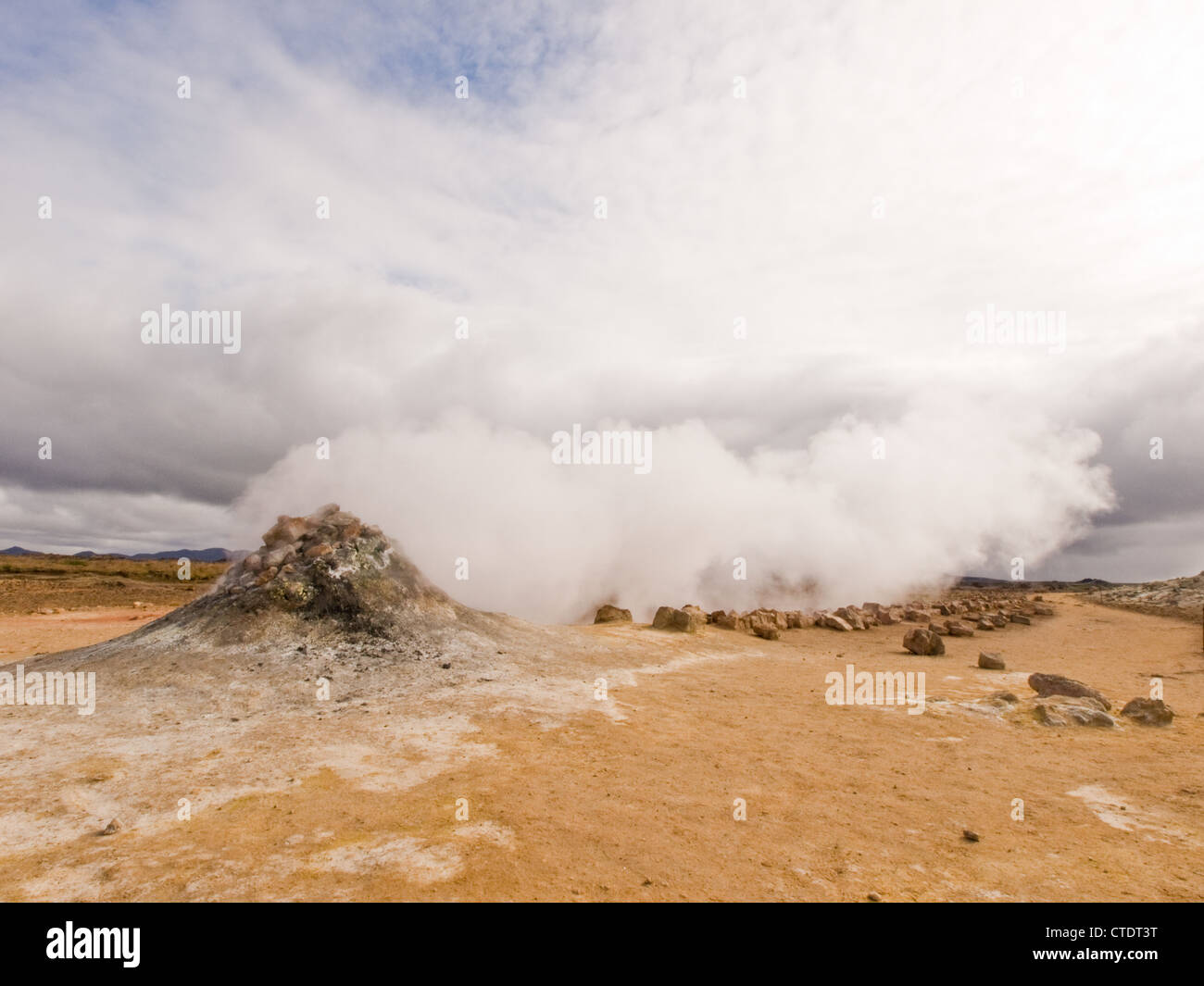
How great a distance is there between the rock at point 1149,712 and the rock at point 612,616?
54.6ft

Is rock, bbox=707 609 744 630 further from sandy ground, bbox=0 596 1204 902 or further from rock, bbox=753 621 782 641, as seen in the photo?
sandy ground, bbox=0 596 1204 902

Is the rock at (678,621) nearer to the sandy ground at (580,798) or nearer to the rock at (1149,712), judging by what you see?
the sandy ground at (580,798)

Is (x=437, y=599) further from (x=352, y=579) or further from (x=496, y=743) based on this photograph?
(x=496, y=743)

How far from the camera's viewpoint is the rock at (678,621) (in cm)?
2378

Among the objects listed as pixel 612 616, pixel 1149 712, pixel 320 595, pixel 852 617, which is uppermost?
pixel 320 595

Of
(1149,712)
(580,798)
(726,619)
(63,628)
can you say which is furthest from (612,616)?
(63,628)

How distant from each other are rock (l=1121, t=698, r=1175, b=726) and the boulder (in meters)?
16.6

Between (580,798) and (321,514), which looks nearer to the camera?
(580,798)

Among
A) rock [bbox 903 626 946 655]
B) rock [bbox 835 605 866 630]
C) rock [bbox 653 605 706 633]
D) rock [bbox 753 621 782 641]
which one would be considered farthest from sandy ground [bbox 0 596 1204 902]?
rock [bbox 835 605 866 630]

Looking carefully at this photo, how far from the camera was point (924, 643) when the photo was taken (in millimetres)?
22344

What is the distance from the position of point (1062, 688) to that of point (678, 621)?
1261 cm

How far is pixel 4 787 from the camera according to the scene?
7688mm

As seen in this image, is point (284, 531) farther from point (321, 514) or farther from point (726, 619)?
point (726, 619)
